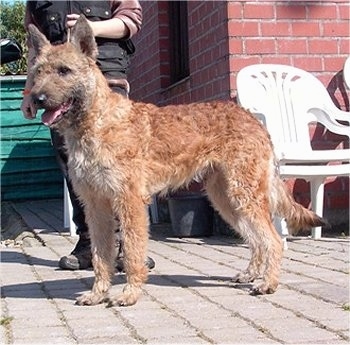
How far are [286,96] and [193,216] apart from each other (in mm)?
1696

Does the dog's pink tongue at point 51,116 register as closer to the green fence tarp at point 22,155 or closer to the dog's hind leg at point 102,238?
the dog's hind leg at point 102,238

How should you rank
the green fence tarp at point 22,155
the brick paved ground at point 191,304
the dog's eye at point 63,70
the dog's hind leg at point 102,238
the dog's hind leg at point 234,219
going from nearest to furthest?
the brick paved ground at point 191,304, the dog's eye at point 63,70, the dog's hind leg at point 102,238, the dog's hind leg at point 234,219, the green fence tarp at point 22,155

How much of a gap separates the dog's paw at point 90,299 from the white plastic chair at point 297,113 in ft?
9.85

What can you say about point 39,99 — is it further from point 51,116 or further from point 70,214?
point 70,214

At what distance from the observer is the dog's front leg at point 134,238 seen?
5.10 metres

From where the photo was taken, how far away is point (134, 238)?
16.9 ft

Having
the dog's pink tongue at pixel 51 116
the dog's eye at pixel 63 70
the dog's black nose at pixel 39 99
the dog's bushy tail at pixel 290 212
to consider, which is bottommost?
the dog's bushy tail at pixel 290 212

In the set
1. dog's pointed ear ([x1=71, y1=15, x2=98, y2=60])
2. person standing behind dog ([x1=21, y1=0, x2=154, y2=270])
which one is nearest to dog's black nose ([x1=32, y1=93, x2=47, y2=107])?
dog's pointed ear ([x1=71, y1=15, x2=98, y2=60])

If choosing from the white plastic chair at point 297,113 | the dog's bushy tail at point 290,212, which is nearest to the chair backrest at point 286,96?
the white plastic chair at point 297,113

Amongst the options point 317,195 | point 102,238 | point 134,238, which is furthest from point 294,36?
point 134,238

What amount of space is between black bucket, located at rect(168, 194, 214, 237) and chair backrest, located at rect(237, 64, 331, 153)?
125cm

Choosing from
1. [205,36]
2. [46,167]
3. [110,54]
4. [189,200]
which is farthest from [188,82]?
[46,167]

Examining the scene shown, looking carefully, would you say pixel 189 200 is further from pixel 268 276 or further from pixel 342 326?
pixel 342 326

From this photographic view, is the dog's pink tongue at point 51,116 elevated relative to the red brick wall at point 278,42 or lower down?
lower down
